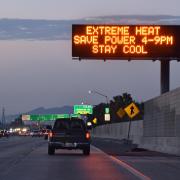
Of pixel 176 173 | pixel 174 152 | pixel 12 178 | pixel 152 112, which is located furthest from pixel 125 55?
pixel 12 178

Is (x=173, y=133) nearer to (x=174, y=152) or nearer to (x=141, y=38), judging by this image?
(x=174, y=152)

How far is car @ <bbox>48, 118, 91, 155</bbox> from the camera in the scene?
4059cm

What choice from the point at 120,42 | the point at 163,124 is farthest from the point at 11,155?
the point at 120,42

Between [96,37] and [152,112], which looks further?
[152,112]

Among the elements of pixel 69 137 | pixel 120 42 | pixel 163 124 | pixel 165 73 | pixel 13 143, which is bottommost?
pixel 13 143

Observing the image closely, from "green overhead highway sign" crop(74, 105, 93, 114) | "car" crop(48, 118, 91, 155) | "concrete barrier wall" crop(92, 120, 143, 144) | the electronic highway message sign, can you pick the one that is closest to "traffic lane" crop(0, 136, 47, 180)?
"car" crop(48, 118, 91, 155)

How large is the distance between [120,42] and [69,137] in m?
12.9

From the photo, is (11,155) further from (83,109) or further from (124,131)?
(83,109)

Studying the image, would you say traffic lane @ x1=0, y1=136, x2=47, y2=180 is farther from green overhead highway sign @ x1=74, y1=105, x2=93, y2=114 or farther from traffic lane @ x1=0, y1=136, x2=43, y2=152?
green overhead highway sign @ x1=74, y1=105, x2=93, y2=114

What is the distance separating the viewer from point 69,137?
40.6 m

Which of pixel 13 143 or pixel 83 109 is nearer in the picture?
pixel 13 143

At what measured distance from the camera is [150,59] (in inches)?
2106

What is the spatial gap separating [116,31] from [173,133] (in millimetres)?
10085

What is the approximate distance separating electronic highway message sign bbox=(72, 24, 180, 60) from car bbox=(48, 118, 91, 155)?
11357 mm
